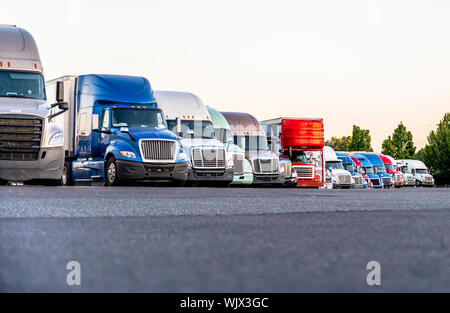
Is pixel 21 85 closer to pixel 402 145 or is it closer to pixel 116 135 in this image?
pixel 116 135

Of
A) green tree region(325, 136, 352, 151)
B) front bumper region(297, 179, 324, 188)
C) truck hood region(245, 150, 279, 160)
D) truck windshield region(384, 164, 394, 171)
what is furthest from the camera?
green tree region(325, 136, 352, 151)

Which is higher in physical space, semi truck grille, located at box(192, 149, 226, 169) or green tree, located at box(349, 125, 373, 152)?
green tree, located at box(349, 125, 373, 152)

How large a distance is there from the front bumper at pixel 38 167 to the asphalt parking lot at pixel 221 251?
1047cm

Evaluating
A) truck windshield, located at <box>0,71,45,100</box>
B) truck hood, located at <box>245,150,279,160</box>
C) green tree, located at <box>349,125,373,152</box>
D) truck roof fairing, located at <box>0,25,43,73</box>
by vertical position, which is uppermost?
green tree, located at <box>349,125,373,152</box>

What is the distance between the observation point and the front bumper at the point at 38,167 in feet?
60.5

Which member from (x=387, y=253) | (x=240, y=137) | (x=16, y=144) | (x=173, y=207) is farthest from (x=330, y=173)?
(x=387, y=253)

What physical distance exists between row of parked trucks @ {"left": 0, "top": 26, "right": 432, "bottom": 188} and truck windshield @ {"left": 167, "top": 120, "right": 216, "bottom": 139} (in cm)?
4

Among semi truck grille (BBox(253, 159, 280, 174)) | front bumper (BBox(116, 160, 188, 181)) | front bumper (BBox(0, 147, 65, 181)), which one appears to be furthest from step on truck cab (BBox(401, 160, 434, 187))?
front bumper (BBox(0, 147, 65, 181))

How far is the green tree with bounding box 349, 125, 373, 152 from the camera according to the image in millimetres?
104812

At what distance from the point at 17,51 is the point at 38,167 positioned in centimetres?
352

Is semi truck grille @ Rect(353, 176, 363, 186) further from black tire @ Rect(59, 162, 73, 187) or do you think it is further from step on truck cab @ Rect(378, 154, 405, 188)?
black tire @ Rect(59, 162, 73, 187)

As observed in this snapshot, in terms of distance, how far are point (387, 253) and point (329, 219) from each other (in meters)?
3.06
